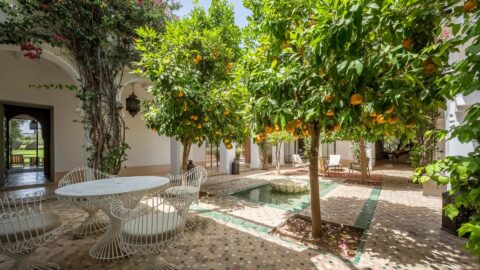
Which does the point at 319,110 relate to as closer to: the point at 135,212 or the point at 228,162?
the point at 135,212

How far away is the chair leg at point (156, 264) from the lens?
268 cm

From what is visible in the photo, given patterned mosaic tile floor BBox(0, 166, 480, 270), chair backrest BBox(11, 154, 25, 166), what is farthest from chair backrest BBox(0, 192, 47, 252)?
chair backrest BBox(11, 154, 25, 166)

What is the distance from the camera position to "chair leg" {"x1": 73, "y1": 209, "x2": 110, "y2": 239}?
3.68 meters

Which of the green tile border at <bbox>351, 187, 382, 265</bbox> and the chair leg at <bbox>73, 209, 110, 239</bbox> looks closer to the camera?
the green tile border at <bbox>351, 187, 382, 265</bbox>

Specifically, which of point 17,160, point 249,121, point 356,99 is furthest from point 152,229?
point 17,160

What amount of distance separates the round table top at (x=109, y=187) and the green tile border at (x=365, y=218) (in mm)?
2942

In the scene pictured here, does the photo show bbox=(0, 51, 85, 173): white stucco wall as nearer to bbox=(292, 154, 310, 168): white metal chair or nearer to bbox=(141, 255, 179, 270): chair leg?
bbox=(141, 255, 179, 270): chair leg

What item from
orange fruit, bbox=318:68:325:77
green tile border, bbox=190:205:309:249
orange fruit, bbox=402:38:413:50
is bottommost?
green tile border, bbox=190:205:309:249

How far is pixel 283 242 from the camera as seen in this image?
3.44 m

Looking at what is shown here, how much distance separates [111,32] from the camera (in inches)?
242

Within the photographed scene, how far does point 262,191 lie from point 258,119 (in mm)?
4774

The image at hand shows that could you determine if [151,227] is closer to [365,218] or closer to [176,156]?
[365,218]

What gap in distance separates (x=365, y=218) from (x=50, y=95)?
31.6 feet

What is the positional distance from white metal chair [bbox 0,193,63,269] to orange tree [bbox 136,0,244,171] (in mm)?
2544
